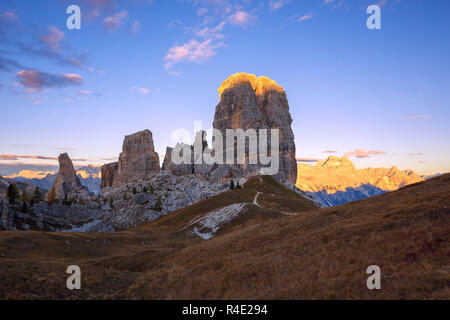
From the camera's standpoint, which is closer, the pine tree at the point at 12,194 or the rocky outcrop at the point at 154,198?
the pine tree at the point at 12,194

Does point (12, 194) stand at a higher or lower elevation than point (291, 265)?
higher

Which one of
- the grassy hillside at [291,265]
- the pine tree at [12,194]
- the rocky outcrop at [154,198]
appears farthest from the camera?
the rocky outcrop at [154,198]

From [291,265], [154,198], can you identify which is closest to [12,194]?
[154,198]

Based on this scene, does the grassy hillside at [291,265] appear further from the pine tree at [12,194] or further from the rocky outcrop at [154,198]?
the rocky outcrop at [154,198]

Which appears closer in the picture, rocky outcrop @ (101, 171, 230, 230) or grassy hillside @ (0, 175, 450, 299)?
grassy hillside @ (0, 175, 450, 299)

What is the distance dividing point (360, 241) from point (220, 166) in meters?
153

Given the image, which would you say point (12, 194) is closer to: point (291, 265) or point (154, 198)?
point (154, 198)

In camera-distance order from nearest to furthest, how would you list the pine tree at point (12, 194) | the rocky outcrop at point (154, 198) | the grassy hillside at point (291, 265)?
1. the grassy hillside at point (291, 265)
2. the pine tree at point (12, 194)
3. the rocky outcrop at point (154, 198)

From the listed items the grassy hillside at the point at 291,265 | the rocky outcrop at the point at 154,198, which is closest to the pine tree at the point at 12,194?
the rocky outcrop at the point at 154,198

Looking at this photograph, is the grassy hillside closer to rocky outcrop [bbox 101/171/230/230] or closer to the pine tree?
the pine tree

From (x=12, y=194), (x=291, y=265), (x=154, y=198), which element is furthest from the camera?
(x=154, y=198)

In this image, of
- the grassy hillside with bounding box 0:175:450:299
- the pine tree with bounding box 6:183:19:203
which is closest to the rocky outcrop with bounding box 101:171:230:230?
the pine tree with bounding box 6:183:19:203

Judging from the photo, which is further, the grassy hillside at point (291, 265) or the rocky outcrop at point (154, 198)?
the rocky outcrop at point (154, 198)

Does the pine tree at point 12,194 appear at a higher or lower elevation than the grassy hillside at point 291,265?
higher
